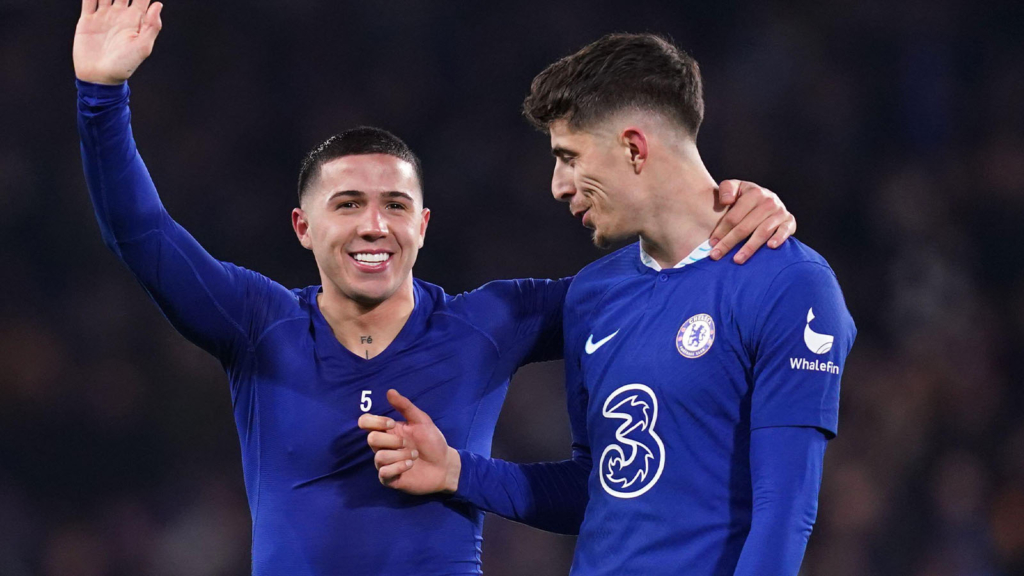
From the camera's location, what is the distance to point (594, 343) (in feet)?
8.68

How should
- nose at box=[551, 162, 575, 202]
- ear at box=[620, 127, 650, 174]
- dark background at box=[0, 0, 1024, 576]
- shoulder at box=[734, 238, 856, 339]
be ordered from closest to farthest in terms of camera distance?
shoulder at box=[734, 238, 856, 339] → ear at box=[620, 127, 650, 174] → nose at box=[551, 162, 575, 202] → dark background at box=[0, 0, 1024, 576]

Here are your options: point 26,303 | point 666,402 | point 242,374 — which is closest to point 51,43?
point 26,303

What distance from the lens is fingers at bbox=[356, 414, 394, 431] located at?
258 cm

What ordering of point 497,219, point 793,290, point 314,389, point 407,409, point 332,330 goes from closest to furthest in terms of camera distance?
point 793,290, point 407,409, point 314,389, point 332,330, point 497,219

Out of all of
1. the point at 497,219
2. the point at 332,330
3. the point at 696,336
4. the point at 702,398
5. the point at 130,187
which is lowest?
the point at 702,398

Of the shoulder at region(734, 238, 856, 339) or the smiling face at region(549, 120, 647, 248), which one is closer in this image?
the shoulder at region(734, 238, 856, 339)

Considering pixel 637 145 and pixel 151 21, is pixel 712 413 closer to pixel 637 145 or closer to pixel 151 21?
pixel 637 145

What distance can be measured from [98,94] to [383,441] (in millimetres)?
1035

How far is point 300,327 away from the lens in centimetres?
291

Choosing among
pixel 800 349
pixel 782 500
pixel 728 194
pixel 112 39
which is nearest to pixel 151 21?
pixel 112 39

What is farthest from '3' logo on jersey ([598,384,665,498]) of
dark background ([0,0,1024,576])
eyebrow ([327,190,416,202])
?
dark background ([0,0,1024,576])

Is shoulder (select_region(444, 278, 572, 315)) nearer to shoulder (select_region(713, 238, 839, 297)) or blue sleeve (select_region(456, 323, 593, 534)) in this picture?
blue sleeve (select_region(456, 323, 593, 534))

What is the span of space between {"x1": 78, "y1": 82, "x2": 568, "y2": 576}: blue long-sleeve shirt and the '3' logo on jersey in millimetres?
506

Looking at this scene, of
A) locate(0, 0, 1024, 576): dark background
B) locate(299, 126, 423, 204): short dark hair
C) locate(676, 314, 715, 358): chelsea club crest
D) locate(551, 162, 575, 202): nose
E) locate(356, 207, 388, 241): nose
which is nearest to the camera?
locate(676, 314, 715, 358): chelsea club crest
